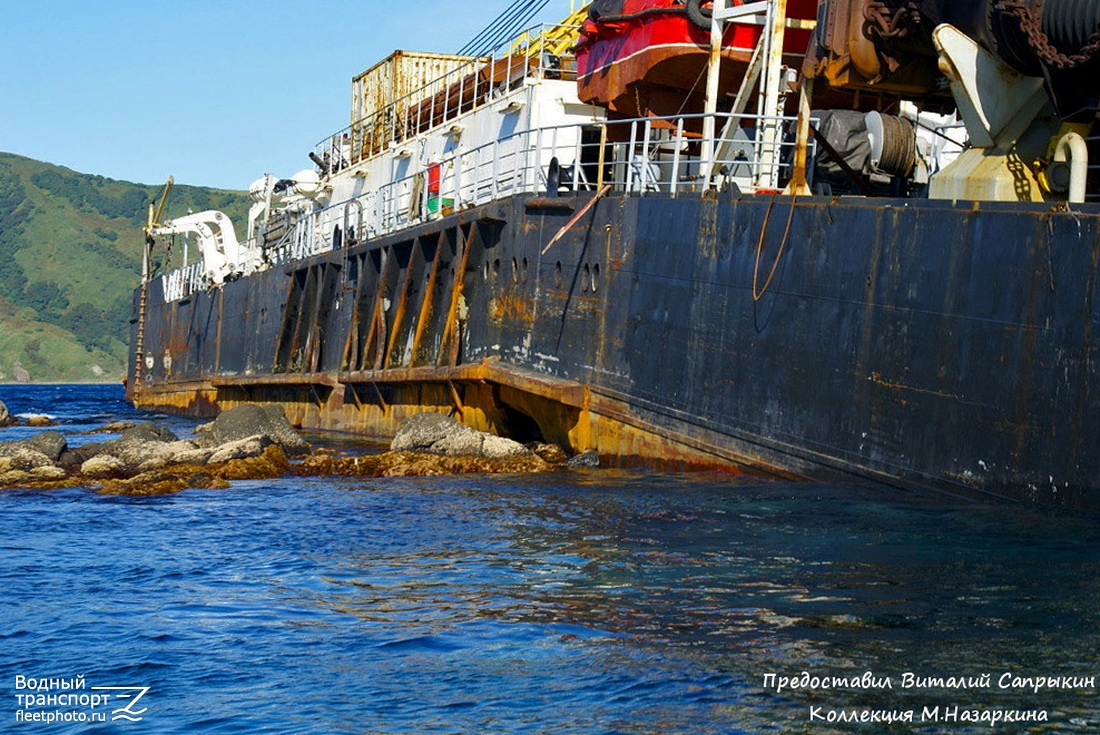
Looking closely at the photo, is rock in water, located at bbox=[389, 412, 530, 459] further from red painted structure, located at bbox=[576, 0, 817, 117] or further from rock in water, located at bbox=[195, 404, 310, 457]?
red painted structure, located at bbox=[576, 0, 817, 117]

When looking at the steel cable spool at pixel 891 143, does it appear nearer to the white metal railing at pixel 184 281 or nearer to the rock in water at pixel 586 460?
the rock in water at pixel 586 460

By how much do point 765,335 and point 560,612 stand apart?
250 inches

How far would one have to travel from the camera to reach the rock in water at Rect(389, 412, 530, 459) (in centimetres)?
1786

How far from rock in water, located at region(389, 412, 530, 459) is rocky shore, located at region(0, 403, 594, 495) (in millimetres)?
13

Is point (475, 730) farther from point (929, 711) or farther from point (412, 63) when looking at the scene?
point (412, 63)

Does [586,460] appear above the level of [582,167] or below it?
below

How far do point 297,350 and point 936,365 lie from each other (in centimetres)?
1958

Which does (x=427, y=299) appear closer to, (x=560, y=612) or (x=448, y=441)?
(x=448, y=441)

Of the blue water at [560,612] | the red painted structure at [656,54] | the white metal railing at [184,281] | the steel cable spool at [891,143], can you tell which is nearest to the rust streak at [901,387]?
the blue water at [560,612]

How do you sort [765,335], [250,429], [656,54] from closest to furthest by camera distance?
[765,335]
[656,54]
[250,429]

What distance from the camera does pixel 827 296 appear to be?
45.0ft

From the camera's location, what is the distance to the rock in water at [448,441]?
17859 millimetres

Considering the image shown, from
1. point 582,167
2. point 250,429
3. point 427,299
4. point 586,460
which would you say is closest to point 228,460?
point 250,429

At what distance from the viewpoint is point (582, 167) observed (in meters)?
21.0
